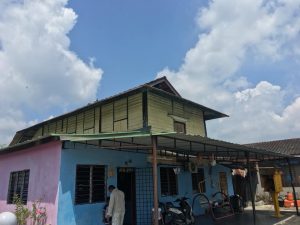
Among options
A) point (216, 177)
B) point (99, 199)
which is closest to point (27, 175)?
point (99, 199)

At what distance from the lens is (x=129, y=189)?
1135cm

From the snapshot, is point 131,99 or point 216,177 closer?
point 131,99

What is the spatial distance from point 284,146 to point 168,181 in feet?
62.0

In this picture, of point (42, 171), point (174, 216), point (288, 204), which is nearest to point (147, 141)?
point (174, 216)

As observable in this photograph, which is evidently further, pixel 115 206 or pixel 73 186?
pixel 73 186

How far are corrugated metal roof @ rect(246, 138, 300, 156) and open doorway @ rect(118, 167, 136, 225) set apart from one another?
19103 mm

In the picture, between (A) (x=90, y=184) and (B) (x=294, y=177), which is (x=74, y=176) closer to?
(A) (x=90, y=184)

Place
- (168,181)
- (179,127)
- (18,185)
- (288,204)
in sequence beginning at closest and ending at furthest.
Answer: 1. (18,185)
2. (168,181)
3. (179,127)
4. (288,204)

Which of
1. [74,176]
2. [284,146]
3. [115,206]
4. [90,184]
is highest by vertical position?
[284,146]

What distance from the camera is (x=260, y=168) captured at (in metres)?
21.1

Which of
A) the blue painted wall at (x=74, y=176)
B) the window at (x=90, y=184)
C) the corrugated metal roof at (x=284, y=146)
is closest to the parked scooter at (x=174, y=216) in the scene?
the blue painted wall at (x=74, y=176)

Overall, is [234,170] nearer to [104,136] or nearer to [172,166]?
[172,166]

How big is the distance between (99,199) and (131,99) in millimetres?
5257

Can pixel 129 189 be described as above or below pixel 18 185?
below
